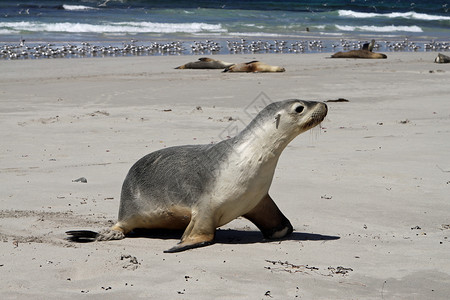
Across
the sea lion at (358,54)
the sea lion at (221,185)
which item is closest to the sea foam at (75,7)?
the sea lion at (358,54)

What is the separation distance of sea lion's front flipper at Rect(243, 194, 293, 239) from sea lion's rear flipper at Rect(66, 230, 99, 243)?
1.10 meters

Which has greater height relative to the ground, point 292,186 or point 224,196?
point 224,196

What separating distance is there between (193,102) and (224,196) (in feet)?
28.3

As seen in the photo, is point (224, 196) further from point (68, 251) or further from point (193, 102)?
point (193, 102)

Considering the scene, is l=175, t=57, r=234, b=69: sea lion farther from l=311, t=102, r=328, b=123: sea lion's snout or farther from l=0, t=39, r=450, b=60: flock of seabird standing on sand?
l=311, t=102, r=328, b=123: sea lion's snout

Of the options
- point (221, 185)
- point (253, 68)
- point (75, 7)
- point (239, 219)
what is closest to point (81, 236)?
point (221, 185)

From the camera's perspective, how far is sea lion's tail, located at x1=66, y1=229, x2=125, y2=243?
5381 millimetres

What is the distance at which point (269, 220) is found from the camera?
5.63m

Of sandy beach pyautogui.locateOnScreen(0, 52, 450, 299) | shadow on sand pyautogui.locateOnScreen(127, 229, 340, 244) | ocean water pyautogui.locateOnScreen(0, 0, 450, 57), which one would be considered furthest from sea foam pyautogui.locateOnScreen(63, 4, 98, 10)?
shadow on sand pyautogui.locateOnScreen(127, 229, 340, 244)

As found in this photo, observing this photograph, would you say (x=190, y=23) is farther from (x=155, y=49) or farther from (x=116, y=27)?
(x=155, y=49)

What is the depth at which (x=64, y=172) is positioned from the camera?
26.2ft

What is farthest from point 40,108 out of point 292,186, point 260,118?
point 260,118

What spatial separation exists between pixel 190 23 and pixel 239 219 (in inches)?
1575

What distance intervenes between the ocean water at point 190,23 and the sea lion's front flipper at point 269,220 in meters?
26.3
